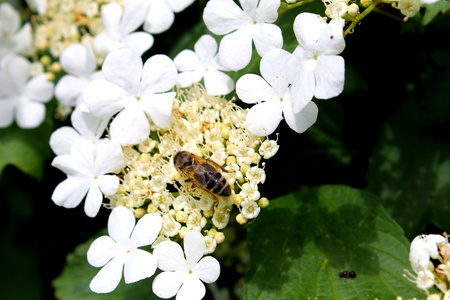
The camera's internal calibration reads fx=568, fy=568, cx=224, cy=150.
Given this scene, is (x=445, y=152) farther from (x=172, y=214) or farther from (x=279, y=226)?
(x=172, y=214)

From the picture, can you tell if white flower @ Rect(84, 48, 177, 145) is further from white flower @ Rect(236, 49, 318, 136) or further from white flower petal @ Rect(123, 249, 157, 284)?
white flower petal @ Rect(123, 249, 157, 284)

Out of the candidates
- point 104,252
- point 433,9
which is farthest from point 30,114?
point 433,9

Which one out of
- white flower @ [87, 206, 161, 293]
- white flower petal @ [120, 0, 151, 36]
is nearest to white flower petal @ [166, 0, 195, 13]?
white flower petal @ [120, 0, 151, 36]

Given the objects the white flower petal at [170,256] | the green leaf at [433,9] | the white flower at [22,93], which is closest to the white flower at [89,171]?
the white flower petal at [170,256]

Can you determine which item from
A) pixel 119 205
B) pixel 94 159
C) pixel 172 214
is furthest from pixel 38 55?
pixel 172 214

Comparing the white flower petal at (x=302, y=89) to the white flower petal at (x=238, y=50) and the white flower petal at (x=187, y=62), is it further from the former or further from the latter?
the white flower petal at (x=187, y=62)
